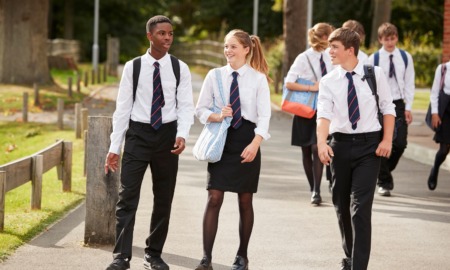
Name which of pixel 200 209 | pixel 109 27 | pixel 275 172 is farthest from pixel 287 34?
pixel 109 27

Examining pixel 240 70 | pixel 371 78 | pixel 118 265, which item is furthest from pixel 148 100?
pixel 371 78

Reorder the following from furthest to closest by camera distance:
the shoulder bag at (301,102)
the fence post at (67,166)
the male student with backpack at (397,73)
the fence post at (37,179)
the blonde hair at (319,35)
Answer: the fence post at (67,166), the male student with backpack at (397,73), the shoulder bag at (301,102), the blonde hair at (319,35), the fence post at (37,179)

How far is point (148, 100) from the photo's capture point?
786 cm

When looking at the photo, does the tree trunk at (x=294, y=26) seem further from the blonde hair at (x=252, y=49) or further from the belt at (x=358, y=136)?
the belt at (x=358, y=136)

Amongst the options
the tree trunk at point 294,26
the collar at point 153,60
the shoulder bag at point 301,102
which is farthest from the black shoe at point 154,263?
the tree trunk at point 294,26

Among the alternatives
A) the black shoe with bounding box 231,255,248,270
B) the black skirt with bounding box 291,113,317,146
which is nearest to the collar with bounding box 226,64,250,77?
the black shoe with bounding box 231,255,248,270

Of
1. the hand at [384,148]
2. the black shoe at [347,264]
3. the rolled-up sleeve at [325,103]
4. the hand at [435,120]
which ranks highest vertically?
the rolled-up sleeve at [325,103]

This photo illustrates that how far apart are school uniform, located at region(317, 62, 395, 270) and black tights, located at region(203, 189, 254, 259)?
64 centimetres

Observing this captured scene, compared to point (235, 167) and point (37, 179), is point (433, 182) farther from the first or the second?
point (235, 167)

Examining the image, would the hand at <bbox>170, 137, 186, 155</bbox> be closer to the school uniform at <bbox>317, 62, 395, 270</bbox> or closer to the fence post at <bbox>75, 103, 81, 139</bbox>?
the school uniform at <bbox>317, 62, 395, 270</bbox>

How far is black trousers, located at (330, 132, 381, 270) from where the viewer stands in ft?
24.8

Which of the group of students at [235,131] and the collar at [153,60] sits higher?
the collar at [153,60]

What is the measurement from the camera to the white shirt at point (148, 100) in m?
7.85

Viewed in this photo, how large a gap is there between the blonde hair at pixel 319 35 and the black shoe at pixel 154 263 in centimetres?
405
